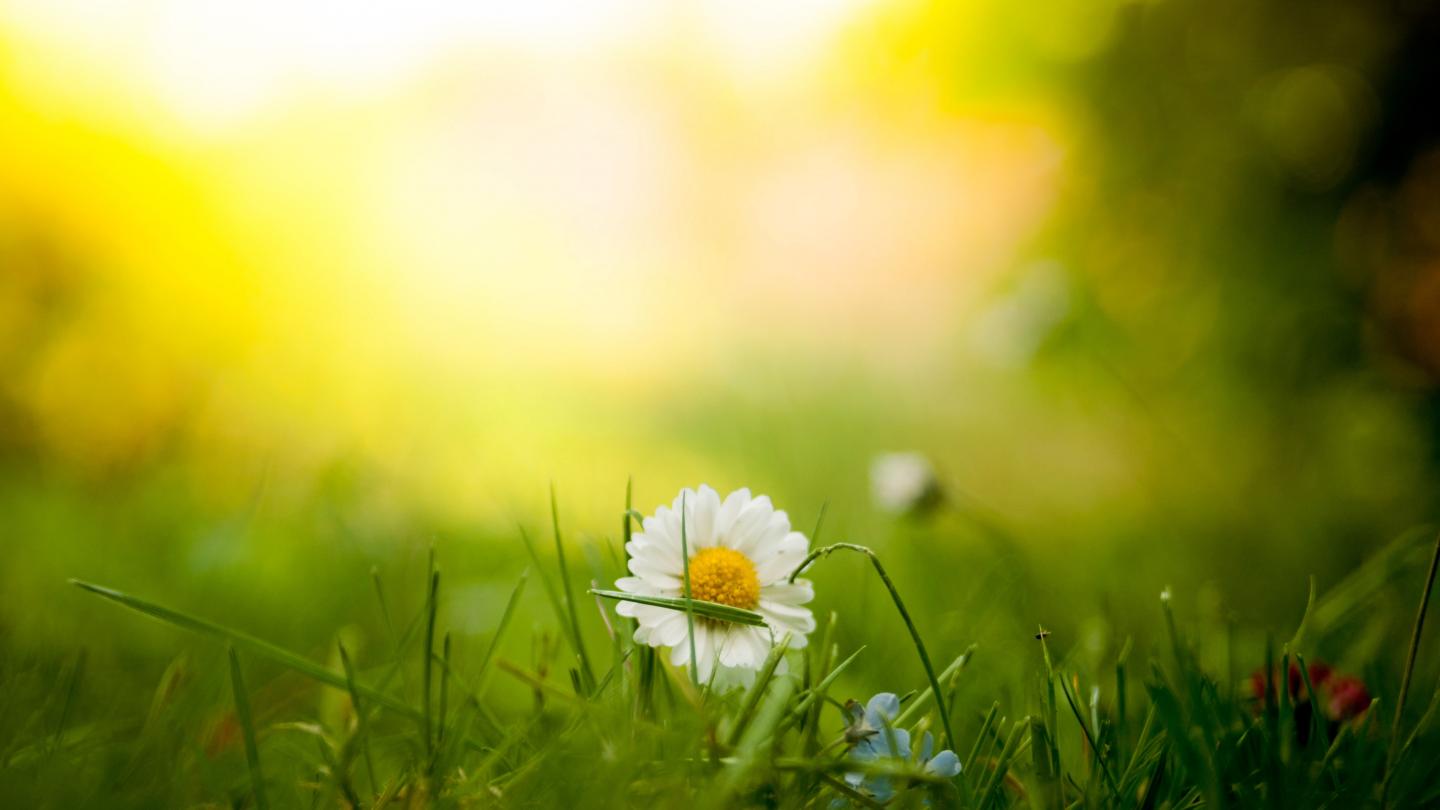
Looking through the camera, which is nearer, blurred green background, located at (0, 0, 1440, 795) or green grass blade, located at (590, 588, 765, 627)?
green grass blade, located at (590, 588, 765, 627)

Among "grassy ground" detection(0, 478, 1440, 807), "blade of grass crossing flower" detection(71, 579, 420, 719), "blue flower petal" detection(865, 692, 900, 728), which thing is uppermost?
"blade of grass crossing flower" detection(71, 579, 420, 719)

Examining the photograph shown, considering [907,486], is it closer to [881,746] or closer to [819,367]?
[881,746]

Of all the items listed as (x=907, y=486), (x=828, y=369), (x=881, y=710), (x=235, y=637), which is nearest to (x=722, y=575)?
(x=881, y=710)

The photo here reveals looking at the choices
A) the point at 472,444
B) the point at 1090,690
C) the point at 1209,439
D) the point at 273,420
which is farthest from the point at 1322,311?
the point at 273,420

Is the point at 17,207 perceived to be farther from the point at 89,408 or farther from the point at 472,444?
the point at 472,444

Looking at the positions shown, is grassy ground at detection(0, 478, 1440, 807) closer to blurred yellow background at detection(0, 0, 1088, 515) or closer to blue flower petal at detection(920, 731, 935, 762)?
blue flower petal at detection(920, 731, 935, 762)

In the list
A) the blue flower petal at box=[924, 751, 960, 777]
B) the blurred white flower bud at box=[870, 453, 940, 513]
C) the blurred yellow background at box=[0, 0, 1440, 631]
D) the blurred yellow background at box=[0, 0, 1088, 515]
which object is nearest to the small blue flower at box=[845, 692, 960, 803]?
the blue flower petal at box=[924, 751, 960, 777]

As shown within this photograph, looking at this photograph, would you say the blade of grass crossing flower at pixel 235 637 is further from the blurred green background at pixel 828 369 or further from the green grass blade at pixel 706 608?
the blurred green background at pixel 828 369
